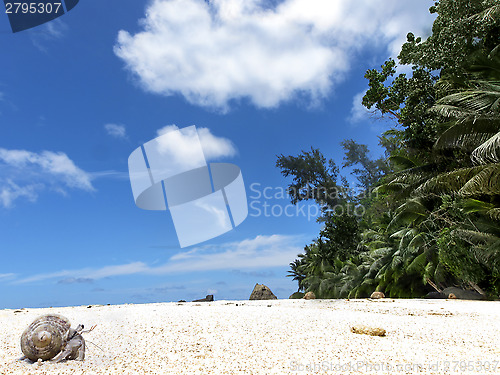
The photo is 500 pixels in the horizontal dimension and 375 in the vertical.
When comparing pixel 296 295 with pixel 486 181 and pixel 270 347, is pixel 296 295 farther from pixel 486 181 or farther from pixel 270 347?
pixel 270 347

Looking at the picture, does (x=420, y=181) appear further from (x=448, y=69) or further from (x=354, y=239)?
(x=354, y=239)

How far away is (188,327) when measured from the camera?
441cm

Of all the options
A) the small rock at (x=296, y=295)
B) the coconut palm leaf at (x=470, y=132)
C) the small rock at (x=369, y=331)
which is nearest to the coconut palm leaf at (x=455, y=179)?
the coconut palm leaf at (x=470, y=132)

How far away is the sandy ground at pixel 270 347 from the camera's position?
311cm

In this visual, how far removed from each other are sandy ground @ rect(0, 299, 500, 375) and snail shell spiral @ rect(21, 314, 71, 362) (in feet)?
0.34

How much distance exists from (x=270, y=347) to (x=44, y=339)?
79.6 inches

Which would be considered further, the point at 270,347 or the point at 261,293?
the point at 261,293

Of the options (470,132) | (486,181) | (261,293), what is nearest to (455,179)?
(470,132)

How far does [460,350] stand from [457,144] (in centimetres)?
1066

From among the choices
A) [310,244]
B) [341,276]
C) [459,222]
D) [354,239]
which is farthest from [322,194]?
[459,222]

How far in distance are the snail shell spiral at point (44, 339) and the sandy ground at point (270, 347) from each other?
10cm

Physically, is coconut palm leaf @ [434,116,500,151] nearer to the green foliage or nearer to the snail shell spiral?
the green foliage

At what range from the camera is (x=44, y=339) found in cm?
325

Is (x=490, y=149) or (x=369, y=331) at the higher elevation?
(x=490, y=149)
